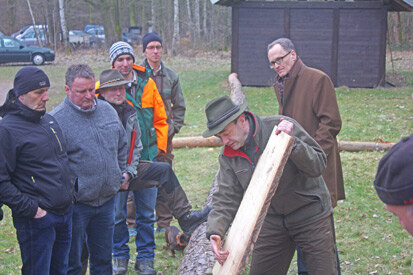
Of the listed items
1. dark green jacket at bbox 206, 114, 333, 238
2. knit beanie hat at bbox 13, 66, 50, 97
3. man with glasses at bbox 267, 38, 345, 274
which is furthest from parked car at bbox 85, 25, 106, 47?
dark green jacket at bbox 206, 114, 333, 238

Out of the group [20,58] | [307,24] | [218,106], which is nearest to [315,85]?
[218,106]

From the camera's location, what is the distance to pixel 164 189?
16.1 feet

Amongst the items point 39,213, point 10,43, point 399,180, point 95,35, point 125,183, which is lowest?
point 125,183

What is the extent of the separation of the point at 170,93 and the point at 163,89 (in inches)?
5.3

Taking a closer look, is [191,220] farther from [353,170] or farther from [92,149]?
[353,170]

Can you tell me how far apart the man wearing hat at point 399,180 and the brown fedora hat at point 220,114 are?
1684 mm

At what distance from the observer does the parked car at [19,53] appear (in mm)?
23859

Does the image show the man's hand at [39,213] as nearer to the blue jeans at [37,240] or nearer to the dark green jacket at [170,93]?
the blue jeans at [37,240]

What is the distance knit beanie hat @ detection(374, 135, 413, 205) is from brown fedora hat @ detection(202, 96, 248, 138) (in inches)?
67.0

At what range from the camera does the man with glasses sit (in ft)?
13.9

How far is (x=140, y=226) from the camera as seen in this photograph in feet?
16.4

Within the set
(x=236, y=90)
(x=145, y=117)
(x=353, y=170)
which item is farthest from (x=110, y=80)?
(x=236, y=90)

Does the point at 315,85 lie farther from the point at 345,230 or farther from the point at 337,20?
the point at 337,20

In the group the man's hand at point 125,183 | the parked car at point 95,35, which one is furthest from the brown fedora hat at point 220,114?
the parked car at point 95,35
